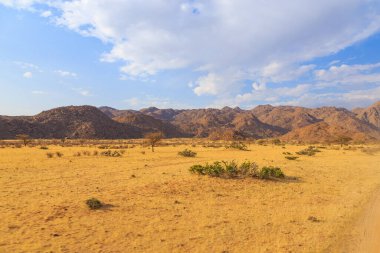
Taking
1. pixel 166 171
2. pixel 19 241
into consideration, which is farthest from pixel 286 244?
pixel 166 171

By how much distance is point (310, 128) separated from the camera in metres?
92.2

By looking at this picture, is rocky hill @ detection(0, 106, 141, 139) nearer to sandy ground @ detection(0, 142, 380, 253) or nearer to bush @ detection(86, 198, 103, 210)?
sandy ground @ detection(0, 142, 380, 253)

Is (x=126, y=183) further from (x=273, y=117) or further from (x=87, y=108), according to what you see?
(x=273, y=117)

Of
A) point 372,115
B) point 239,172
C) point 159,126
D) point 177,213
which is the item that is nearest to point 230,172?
point 239,172

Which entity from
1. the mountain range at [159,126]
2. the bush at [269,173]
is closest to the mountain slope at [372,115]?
the mountain range at [159,126]

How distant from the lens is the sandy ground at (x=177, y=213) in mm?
7922

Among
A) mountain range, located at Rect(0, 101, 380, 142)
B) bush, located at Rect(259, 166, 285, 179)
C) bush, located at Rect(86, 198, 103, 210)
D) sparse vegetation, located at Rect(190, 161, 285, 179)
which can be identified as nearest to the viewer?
bush, located at Rect(86, 198, 103, 210)

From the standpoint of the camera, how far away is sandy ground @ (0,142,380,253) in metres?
7.92

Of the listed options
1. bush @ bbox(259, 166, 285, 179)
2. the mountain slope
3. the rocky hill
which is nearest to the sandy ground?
bush @ bbox(259, 166, 285, 179)

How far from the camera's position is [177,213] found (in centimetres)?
1049

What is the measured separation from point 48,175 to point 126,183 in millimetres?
4645

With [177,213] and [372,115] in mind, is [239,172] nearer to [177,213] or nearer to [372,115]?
[177,213]

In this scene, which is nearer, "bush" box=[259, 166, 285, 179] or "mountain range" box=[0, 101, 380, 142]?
"bush" box=[259, 166, 285, 179]

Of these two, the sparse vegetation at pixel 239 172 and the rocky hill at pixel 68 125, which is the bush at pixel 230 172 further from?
the rocky hill at pixel 68 125
